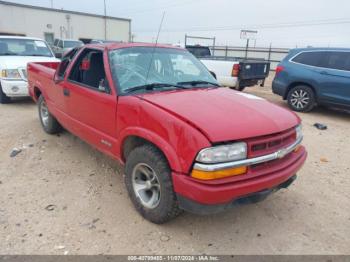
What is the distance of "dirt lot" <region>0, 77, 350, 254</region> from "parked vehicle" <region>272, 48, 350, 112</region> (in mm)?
3574

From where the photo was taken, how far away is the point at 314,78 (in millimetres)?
7914

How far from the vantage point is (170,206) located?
8.87 feet

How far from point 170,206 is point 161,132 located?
0.69 meters

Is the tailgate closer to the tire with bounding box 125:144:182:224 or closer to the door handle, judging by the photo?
the door handle

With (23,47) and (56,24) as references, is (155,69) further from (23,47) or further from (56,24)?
(56,24)

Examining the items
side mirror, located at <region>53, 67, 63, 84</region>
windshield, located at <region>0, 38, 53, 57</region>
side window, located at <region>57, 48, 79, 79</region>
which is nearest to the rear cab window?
side window, located at <region>57, 48, 79, 79</region>

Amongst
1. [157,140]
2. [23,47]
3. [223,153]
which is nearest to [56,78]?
[157,140]

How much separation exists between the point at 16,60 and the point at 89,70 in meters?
4.62

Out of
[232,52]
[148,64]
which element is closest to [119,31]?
[232,52]

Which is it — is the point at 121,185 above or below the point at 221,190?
below

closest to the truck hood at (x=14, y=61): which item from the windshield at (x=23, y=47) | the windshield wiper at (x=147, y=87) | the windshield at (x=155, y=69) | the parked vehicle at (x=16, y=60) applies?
the parked vehicle at (x=16, y=60)

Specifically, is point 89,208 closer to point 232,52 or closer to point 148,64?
point 148,64

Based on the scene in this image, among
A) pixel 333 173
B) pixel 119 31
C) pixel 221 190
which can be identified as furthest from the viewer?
pixel 119 31

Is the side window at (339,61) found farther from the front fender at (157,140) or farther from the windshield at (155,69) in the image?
the front fender at (157,140)
